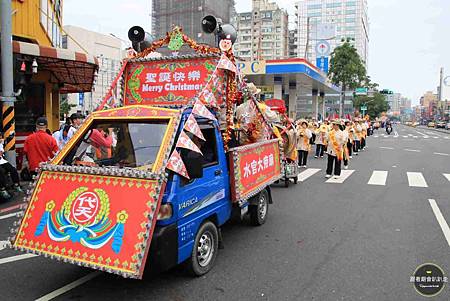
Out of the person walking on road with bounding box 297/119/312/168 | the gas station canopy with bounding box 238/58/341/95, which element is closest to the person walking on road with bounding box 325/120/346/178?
the person walking on road with bounding box 297/119/312/168

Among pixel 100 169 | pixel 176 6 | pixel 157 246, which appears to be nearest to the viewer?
pixel 157 246

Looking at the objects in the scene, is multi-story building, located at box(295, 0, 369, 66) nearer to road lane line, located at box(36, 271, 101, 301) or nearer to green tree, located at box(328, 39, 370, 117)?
green tree, located at box(328, 39, 370, 117)

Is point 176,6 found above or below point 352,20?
below

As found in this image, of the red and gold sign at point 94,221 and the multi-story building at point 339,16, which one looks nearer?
the red and gold sign at point 94,221

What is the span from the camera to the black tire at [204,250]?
13.4ft

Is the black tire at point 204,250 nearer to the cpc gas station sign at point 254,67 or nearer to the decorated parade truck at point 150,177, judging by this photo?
the decorated parade truck at point 150,177

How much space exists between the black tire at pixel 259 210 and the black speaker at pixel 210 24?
2.77m

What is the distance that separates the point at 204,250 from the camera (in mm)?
4352

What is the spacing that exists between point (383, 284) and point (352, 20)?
130857 millimetres

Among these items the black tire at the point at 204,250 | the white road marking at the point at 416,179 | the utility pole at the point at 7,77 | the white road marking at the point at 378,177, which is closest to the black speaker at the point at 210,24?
the black tire at the point at 204,250

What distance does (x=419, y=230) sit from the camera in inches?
240

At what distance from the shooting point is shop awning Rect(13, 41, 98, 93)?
9539mm

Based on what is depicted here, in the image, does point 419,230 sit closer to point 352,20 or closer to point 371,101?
point 371,101

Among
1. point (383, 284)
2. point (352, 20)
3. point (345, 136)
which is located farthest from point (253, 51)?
point (383, 284)
